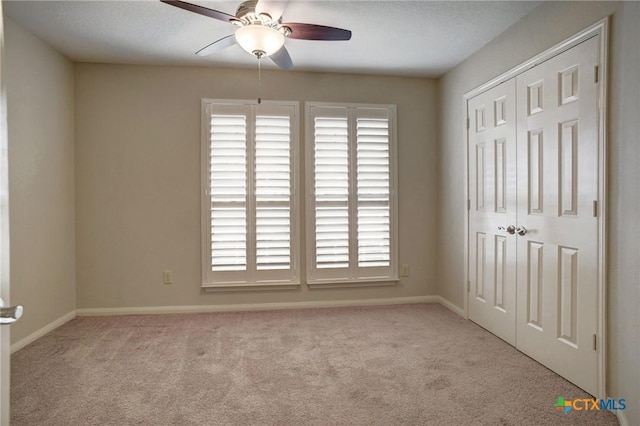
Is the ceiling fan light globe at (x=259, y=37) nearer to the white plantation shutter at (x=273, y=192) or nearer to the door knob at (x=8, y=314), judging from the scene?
the white plantation shutter at (x=273, y=192)

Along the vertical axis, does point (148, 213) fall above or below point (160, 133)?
below

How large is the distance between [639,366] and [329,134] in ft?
10.3

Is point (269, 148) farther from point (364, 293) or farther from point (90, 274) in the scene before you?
point (90, 274)

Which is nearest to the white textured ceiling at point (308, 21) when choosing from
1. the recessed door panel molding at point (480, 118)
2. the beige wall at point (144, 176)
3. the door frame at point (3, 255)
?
the beige wall at point (144, 176)

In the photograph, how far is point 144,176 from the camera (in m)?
3.98

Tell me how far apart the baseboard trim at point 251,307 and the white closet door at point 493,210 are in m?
0.85

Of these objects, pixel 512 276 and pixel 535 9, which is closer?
pixel 535 9

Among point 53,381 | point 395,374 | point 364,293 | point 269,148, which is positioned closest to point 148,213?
point 269,148

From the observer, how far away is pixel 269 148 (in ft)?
13.4

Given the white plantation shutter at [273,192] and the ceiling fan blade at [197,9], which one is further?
the white plantation shutter at [273,192]

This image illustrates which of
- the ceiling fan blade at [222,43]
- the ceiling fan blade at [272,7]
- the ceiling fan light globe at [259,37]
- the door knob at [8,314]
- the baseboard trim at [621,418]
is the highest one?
the ceiling fan blade at [272,7]

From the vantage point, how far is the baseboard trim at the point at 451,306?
3.89 meters

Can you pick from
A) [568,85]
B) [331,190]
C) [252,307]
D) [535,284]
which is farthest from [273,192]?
[568,85]

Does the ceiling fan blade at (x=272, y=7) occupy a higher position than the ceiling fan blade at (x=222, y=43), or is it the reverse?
the ceiling fan blade at (x=272, y=7)
